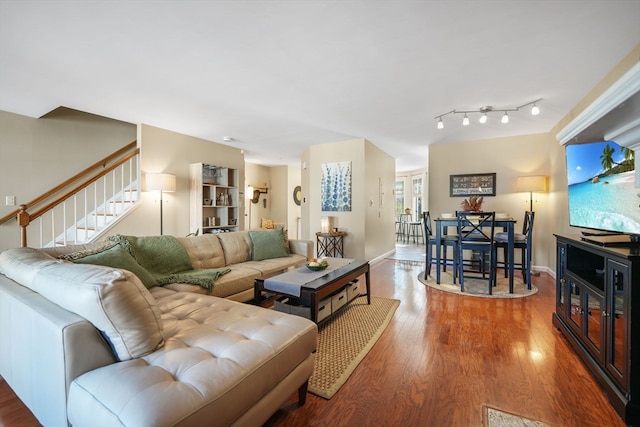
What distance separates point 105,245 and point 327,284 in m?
1.74

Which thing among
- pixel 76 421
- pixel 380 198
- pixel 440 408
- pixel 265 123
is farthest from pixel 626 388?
pixel 380 198

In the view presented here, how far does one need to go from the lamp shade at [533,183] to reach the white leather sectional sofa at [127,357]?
4.72 metres

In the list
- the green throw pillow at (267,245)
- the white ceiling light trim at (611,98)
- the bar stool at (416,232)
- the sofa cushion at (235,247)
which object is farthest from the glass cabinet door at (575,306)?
the bar stool at (416,232)

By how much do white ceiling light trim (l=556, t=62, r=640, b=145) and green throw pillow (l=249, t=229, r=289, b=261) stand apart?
9.82 ft

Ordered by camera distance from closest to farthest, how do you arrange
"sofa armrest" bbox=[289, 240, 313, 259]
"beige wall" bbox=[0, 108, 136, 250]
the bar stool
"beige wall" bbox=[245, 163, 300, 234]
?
1. "beige wall" bbox=[0, 108, 136, 250]
2. "sofa armrest" bbox=[289, 240, 313, 259]
3. "beige wall" bbox=[245, 163, 300, 234]
4. the bar stool

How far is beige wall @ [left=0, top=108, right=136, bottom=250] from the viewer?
372cm

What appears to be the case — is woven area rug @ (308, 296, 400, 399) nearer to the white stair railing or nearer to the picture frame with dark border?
the picture frame with dark border

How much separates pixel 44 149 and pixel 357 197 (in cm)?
496

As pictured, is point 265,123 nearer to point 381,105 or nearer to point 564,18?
point 381,105

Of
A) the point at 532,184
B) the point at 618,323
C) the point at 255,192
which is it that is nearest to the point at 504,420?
the point at 618,323

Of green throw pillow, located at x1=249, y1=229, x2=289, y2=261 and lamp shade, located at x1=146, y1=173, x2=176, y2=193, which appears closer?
Answer: green throw pillow, located at x1=249, y1=229, x2=289, y2=261

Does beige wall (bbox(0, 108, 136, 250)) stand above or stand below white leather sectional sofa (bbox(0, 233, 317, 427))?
above

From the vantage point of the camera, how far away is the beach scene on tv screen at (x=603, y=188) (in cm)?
164

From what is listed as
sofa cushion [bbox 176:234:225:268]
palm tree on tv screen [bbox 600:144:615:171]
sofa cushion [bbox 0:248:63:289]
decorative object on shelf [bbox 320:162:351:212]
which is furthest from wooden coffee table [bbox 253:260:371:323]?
decorative object on shelf [bbox 320:162:351:212]
